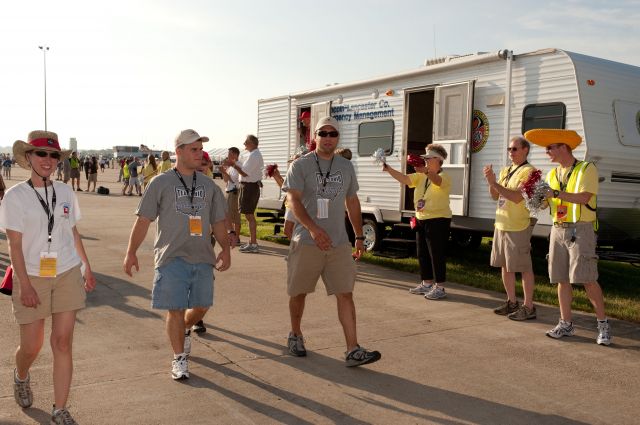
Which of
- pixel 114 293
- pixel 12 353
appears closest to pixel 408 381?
pixel 12 353

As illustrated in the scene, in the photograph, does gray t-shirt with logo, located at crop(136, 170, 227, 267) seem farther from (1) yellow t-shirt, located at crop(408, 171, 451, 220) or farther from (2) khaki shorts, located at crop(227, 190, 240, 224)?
(2) khaki shorts, located at crop(227, 190, 240, 224)

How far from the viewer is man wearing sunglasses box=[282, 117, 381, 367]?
489 cm

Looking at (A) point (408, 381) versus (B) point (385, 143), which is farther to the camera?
(B) point (385, 143)

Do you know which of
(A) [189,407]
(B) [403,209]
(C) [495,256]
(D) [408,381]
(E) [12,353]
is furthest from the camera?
(B) [403,209]

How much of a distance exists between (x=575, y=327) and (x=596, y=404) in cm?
204

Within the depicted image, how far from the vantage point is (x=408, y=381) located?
4.61 m

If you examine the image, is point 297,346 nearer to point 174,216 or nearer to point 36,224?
point 174,216

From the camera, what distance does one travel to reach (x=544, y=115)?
812 cm

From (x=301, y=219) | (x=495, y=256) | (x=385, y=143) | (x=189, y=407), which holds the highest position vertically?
(x=385, y=143)

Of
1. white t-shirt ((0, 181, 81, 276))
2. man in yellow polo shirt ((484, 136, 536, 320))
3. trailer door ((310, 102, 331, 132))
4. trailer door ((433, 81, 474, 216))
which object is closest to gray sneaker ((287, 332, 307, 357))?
white t-shirt ((0, 181, 81, 276))

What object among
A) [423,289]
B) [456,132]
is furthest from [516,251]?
[456,132]

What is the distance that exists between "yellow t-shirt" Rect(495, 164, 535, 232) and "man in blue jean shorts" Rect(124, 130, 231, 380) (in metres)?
3.24

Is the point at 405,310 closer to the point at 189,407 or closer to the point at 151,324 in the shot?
the point at 151,324

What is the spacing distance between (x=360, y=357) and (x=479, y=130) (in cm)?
505
